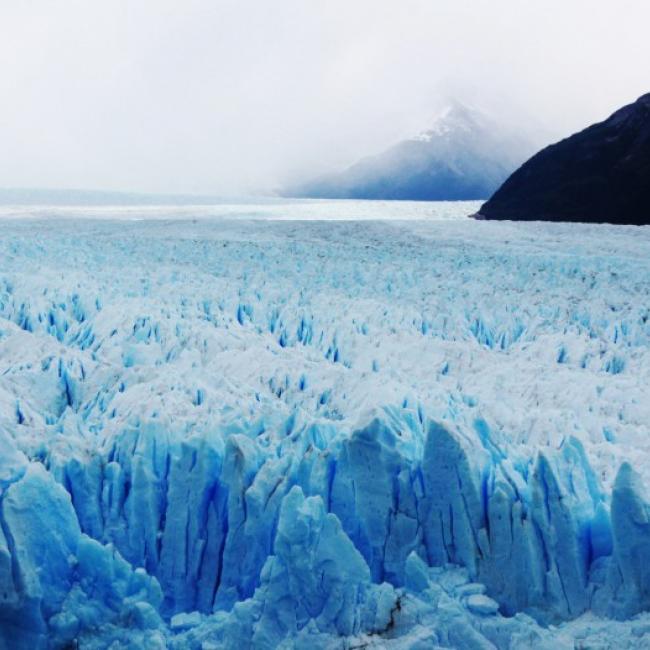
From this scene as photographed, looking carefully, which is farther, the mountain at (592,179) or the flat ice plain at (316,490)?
the mountain at (592,179)

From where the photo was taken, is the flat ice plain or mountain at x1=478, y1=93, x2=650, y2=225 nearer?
the flat ice plain

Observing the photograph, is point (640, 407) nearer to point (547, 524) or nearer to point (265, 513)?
point (547, 524)

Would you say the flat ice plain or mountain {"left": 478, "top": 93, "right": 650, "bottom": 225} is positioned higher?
mountain {"left": 478, "top": 93, "right": 650, "bottom": 225}

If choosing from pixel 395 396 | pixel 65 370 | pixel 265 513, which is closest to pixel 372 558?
pixel 265 513

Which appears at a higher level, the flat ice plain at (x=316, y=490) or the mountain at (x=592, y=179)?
the mountain at (x=592, y=179)
